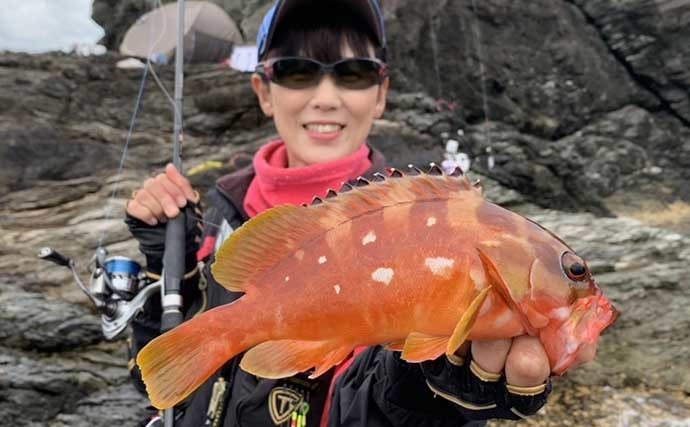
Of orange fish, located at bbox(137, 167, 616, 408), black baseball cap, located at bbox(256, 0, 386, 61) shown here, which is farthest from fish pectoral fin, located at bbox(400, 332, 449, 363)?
black baseball cap, located at bbox(256, 0, 386, 61)

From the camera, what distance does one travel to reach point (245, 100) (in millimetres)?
8688

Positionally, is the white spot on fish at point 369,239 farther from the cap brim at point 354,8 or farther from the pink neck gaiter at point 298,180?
the cap brim at point 354,8

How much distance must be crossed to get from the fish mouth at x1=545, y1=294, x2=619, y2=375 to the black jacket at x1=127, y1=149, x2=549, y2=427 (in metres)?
0.12

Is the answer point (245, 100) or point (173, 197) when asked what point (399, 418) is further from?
point (245, 100)

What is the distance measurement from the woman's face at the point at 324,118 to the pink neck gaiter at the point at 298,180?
81mm

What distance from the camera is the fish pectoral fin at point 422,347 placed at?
4.02 ft

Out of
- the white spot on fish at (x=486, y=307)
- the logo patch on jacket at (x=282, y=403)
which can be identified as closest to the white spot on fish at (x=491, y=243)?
the white spot on fish at (x=486, y=307)

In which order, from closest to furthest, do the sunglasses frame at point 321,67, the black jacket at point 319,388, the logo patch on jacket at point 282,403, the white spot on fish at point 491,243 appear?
the white spot on fish at point 491,243, the black jacket at point 319,388, the logo patch on jacket at point 282,403, the sunglasses frame at point 321,67

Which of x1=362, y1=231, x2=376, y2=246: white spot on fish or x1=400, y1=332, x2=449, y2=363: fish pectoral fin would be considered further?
x1=362, y1=231, x2=376, y2=246: white spot on fish

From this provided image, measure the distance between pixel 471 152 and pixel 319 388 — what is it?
8608mm

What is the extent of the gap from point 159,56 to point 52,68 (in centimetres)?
321

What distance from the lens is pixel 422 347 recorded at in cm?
125

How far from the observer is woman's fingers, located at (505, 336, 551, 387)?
4.01 feet

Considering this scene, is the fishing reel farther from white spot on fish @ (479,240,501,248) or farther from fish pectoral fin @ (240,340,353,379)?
white spot on fish @ (479,240,501,248)
